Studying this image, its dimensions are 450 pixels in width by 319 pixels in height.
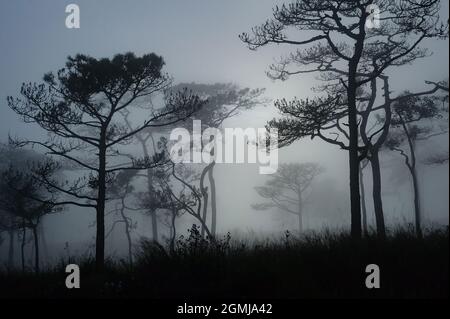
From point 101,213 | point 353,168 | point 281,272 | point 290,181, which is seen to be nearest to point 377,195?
point 353,168

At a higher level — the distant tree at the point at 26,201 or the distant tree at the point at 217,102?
the distant tree at the point at 217,102

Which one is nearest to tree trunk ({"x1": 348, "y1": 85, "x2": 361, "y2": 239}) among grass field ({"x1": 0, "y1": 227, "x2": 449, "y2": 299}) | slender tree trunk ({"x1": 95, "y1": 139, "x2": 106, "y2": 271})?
grass field ({"x1": 0, "y1": 227, "x2": 449, "y2": 299})

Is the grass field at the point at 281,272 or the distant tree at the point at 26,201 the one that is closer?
the grass field at the point at 281,272

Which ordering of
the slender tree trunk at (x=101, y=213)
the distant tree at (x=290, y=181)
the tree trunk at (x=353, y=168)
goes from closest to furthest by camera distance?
the tree trunk at (x=353, y=168), the slender tree trunk at (x=101, y=213), the distant tree at (x=290, y=181)

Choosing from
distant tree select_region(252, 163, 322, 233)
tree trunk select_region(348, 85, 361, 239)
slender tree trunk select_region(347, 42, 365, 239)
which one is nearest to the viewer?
tree trunk select_region(348, 85, 361, 239)

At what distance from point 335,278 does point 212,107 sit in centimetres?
1984

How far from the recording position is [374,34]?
15609 millimetres

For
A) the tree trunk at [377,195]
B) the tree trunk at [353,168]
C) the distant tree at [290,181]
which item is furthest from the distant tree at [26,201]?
the distant tree at [290,181]

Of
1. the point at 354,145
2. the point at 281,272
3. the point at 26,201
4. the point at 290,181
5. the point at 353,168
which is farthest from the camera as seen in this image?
the point at 290,181

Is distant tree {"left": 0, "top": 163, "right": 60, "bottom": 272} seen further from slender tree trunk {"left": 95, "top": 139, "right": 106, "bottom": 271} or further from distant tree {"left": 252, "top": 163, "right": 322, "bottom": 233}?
distant tree {"left": 252, "top": 163, "right": 322, "bottom": 233}

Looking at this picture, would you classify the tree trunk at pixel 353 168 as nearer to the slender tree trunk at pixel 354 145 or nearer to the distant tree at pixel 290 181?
the slender tree trunk at pixel 354 145

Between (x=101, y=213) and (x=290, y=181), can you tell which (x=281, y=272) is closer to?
(x=101, y=213)
